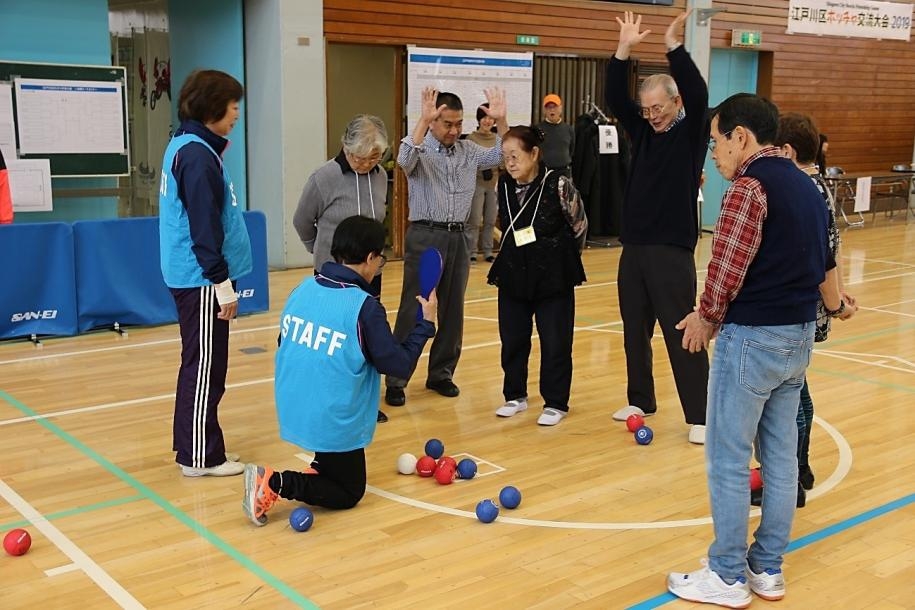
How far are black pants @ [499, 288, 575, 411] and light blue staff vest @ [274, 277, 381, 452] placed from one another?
153 cm

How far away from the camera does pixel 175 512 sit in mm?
4031

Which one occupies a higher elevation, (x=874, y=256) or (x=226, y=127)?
(x=226, y=127)

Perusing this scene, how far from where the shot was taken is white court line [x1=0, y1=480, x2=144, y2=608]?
3.29 meters

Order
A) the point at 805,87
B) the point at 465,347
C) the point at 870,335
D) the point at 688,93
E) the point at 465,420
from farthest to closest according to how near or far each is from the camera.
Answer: the point at 805,87 < the point at 870,335 < the point at 465,347 < the point at 465,420 < the point at 688,93

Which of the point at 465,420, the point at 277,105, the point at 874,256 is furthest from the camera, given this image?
the point at 874,256

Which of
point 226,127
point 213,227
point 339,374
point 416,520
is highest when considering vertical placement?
point 226,127

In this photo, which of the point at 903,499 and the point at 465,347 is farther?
the point at 465,347

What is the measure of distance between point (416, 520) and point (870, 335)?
489 cm

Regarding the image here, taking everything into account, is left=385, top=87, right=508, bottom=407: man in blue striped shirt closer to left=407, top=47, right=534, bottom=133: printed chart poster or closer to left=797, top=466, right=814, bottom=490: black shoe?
Result: left=797, top=466, right=814, bottom=490: black shoe

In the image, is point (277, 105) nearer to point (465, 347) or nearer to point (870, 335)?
point (465, 347)

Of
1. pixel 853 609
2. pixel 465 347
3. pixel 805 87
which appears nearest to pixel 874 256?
pixel 805 87

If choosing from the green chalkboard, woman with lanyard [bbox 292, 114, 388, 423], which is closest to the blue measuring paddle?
woman with lanyard [bbox 292, 114, 388, 423]

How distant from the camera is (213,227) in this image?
4.08 m

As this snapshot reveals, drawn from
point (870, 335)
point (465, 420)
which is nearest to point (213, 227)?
point (465, 420)
